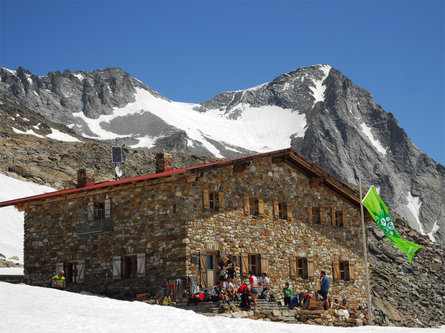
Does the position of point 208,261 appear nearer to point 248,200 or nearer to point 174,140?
point 248,200

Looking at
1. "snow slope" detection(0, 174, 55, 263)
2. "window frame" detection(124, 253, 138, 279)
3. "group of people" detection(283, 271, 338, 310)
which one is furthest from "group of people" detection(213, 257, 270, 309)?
"snow slope" detection(0, 174, 55, 263)

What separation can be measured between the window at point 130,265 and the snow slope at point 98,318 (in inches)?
206

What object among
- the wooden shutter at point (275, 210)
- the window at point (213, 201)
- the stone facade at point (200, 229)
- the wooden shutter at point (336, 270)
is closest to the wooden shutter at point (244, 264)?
the stone facade at point (200, 229)

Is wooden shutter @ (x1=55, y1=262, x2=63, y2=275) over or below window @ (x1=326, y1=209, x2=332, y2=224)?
below

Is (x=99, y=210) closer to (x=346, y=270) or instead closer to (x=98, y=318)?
(x=98, y=318)

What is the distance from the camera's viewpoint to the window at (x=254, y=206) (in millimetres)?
28547

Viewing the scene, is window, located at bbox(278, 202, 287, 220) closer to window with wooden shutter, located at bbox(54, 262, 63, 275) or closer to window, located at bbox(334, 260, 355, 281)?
window, located at bbox(334, 260, 355, 281)

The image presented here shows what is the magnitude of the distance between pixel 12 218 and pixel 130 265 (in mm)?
24636

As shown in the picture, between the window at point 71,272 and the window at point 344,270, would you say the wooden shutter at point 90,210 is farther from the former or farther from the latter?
the window at point 344,270

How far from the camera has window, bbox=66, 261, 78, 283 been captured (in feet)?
94.4

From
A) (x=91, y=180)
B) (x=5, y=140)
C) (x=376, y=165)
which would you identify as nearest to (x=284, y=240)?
(x=91, y=180)

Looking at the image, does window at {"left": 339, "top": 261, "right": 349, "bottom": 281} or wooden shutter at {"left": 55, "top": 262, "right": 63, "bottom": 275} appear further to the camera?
window at {"left": 339, "top": 261, "right": 349, "bottom": 281}

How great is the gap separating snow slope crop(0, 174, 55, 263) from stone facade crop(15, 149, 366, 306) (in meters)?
13.3

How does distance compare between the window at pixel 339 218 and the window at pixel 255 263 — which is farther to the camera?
the window at pixel 339 218
